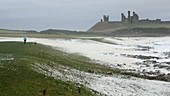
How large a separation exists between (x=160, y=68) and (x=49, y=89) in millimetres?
27749

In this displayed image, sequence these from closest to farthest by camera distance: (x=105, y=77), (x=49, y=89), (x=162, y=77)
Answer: (x=49, y=89) < (x=105, y=77) < (x=162, y=77)

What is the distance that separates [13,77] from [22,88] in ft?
6.60

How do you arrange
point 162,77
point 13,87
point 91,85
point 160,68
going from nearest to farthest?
point 13,87
point 91,85
point 162,77
point 160,68

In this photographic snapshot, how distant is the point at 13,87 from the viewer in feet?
71.6

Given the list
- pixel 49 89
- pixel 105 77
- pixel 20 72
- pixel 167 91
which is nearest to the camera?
pixel 49 89

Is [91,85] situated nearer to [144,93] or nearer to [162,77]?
[144,93]

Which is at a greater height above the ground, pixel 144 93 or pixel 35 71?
pixel 35 71

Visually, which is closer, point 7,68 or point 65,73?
point 7,68

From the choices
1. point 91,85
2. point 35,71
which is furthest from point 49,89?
point 91,85

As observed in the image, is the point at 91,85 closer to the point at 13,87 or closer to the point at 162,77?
the point at 13,87

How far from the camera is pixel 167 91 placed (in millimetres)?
30812

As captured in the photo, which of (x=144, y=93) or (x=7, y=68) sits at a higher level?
(x=7, y=68)

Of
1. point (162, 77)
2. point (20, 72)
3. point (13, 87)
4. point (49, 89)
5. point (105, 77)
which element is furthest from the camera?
point (162, 77)

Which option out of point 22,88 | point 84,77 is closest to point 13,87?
point 22,88
